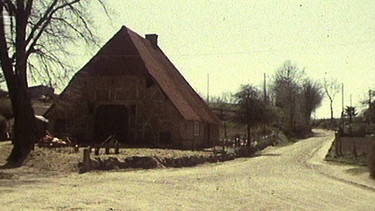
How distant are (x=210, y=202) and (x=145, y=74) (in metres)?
29.3

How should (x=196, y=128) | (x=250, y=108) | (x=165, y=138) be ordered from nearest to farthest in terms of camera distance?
(x=165, y=138)
(x=196, y=128)
(x=250, y=108)

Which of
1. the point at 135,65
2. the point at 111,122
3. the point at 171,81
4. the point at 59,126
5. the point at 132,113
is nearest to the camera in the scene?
the point at 132,113

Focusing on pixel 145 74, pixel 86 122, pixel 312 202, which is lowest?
pixel 312 202

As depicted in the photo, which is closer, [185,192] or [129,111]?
[185,192]

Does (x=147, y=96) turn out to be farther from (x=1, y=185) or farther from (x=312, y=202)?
(x=312, y=202)

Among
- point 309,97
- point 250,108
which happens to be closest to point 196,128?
point 250,108

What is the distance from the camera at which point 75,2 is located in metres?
30.2

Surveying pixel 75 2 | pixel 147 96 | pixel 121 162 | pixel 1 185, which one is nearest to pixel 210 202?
pixel 1 185

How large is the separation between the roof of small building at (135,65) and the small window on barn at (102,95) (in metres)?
1.47

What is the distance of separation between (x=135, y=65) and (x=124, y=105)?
3335mm

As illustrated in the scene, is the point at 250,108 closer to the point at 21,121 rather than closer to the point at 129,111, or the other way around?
the point at 129,111

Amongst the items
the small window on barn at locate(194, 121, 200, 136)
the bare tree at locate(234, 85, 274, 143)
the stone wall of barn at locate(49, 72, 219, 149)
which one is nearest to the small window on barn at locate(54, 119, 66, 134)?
the stone wall of barn at locate(49, 72, 219, 149)

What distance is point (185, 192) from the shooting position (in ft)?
61.7

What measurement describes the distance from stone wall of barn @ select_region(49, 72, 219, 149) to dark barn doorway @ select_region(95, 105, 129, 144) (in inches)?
13.3
